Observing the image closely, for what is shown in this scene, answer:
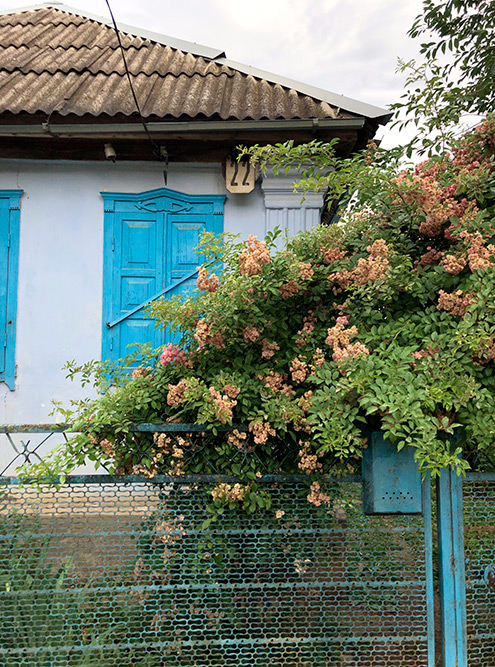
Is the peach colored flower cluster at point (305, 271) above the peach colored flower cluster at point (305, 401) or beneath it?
above

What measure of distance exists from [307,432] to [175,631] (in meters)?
1.11

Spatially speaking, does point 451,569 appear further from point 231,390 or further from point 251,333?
point 251,333

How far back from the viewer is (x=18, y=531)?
2367 mm

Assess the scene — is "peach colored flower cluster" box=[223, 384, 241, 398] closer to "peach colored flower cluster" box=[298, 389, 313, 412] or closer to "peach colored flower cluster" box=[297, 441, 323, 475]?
"peach colored flower cluster" box=[298, 389, 313, 412]

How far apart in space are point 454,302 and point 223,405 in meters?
1.13

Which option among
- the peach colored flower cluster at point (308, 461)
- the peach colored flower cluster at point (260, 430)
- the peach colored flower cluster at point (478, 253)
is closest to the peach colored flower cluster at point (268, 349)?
the peach colored flower cluster at point (260, 430)

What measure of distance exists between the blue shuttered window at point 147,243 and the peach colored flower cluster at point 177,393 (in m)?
3.03

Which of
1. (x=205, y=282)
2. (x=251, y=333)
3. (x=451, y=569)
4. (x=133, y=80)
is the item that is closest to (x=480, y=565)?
(x=451, y=569)

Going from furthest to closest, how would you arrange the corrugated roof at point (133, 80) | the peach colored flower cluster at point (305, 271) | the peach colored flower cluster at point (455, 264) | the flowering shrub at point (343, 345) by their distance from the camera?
the corrugated roof at point (133, 80) < the peach colored flower cluster at point (305, 271) < the peach colored flower cluster at point (455, 264) < the flowering shrub at point (343, 345)

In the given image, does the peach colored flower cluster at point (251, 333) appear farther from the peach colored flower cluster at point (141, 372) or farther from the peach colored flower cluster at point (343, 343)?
the peach colored flower cluster at point (141, 372)

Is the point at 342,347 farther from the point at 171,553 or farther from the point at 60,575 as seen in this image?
the point at 60,575

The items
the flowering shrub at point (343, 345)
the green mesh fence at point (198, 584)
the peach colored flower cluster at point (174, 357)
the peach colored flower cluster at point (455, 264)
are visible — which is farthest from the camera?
the peach colored flower cluster at point (174, 357)

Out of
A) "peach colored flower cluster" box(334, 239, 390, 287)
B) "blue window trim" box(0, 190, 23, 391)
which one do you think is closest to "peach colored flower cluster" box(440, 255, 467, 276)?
"peach colored flower cluster" box(334, 239, 390, 287)

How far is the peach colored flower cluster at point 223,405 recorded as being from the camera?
2.26 metres
